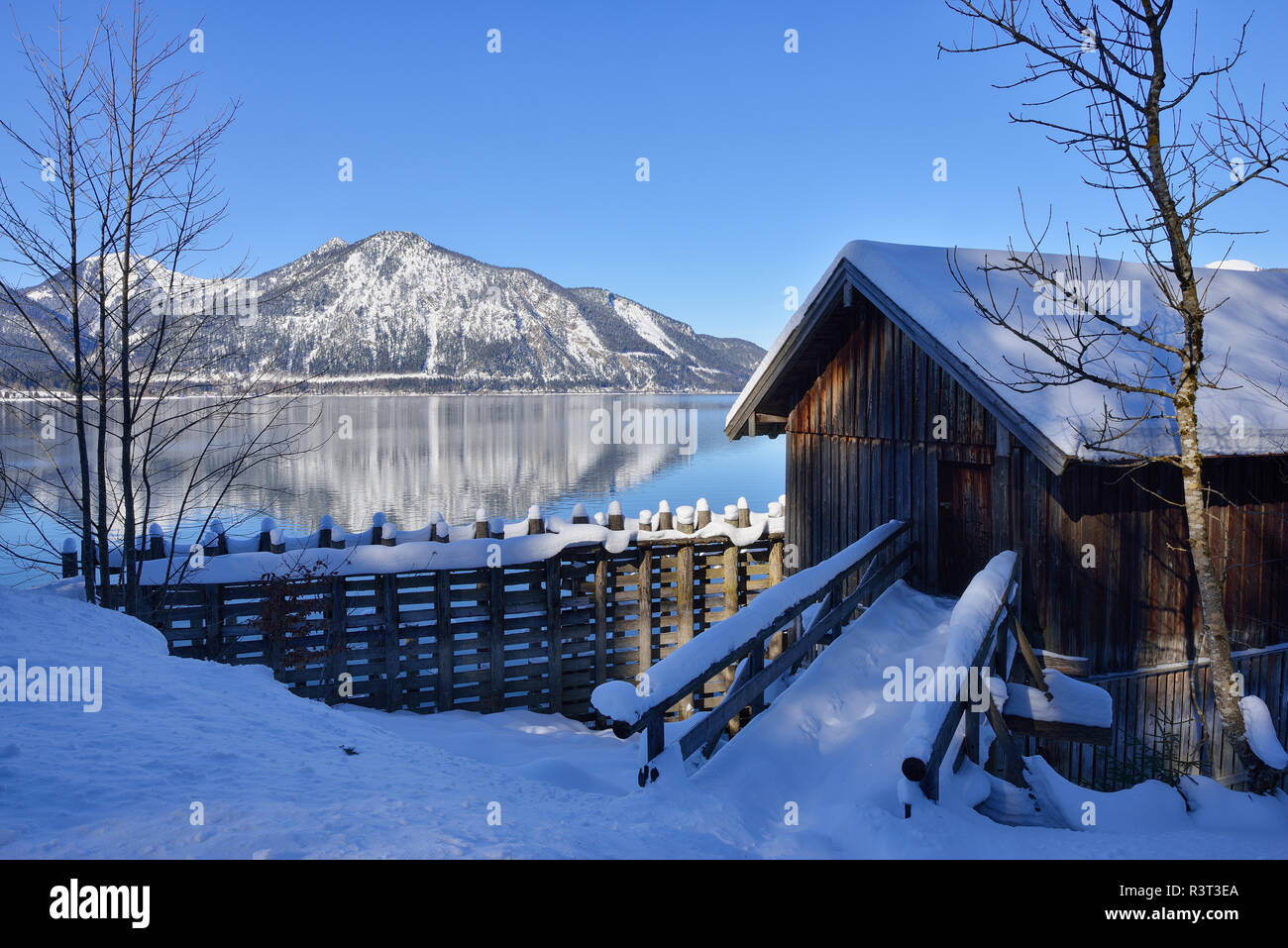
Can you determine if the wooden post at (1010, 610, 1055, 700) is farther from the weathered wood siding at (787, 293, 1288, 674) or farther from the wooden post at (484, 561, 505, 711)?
the wooden post at (484, 561, 505, 711)

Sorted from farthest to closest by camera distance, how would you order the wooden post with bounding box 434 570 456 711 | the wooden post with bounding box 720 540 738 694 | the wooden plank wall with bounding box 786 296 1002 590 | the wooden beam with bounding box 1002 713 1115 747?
1. the wooden post with bounding box 720 540 738 694
2. the wooden post with bounding box 434 570 456 711
3. the wooden plank wall with bounding box 786 296 1002 590
4. the wooden beam with bounding box 1002 713 1115 747

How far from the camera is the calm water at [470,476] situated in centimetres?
3250

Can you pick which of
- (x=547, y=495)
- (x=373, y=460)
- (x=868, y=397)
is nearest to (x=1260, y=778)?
(x=868, y=397)

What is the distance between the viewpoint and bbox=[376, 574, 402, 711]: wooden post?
1084 cm

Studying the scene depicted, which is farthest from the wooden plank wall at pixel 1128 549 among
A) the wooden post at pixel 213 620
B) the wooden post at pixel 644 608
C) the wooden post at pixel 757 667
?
the wooden post at pixel 213 620

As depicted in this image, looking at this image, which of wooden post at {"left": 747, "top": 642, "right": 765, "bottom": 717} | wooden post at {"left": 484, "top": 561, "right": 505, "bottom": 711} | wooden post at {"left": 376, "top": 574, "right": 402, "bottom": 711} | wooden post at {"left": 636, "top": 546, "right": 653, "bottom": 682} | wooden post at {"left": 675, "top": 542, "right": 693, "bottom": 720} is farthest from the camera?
wooden post at {"left": 675, "top": 542, "right": 693, "bottom": 720}

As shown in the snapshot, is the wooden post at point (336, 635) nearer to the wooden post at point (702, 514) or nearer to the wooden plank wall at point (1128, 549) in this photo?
the wooden post at point (702, 514)

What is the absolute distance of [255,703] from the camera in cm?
646

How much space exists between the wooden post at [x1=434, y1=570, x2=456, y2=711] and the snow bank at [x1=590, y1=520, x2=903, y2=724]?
5733 mm

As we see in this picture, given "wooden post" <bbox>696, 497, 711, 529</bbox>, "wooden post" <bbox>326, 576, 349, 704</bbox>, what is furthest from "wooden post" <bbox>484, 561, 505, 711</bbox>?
"wooden post" <bbox>696, 497, 711, 529</bbox>

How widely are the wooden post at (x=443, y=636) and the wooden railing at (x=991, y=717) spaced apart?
7572 millimetres

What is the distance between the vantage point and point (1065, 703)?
6.14 m

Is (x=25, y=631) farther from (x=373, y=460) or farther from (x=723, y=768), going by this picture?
(x=373, y=460)
